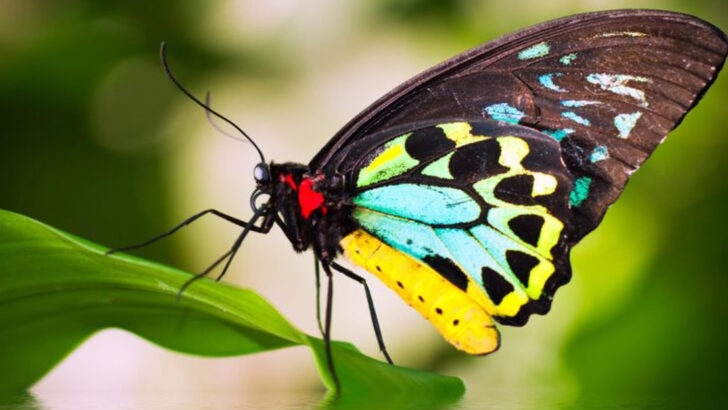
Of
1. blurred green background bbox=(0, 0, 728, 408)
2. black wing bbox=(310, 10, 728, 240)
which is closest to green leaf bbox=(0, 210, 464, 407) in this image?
black wing bbox=(310, 10, 728, 240)

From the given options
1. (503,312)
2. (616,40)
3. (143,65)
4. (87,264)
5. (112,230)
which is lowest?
(503,312)

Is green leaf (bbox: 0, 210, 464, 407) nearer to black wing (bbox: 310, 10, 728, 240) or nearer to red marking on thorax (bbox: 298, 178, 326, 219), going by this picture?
red marking on thorax (bbox: 298, 178, 326, 219)

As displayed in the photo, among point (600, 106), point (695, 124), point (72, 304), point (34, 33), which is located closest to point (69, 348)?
A: point (72, 304)

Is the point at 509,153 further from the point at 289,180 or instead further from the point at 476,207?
the point at 289,180

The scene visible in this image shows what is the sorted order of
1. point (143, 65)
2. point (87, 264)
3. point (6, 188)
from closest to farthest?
point (87, 264), point (6, 188), point (143, 65)

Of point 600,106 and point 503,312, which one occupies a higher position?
point 600,106

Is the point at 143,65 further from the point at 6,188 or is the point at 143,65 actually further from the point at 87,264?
the point at 87,264

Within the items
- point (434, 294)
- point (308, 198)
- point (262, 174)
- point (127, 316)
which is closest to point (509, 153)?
point (434, 294)
